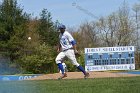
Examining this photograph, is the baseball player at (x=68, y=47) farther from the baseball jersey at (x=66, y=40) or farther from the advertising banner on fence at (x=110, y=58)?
the advertising banner on fence at (x=110, y=58)

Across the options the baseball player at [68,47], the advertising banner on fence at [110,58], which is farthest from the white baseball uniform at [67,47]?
the advertising banner on fence at [110,58]

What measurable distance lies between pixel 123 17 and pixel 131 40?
14.2 ft

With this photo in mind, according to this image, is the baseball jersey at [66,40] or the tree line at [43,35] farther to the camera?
Result: the tree line at [43,35]

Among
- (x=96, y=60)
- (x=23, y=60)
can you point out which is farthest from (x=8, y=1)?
(x=96, y=60)

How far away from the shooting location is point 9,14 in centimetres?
5622

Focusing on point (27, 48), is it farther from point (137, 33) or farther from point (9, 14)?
point (137, 33)

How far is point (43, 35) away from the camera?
6481 cm

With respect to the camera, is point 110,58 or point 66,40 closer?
point 66,40

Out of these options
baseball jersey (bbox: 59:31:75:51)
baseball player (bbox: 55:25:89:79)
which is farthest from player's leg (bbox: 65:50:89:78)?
baseball jersey (bbox: 59:31:75:51)

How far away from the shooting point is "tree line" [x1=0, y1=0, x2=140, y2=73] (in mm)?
50719

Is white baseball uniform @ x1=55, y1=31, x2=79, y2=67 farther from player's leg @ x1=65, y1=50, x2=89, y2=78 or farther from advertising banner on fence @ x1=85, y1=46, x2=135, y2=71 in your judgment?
advertising banner on fence @ x1=85, y1=46, x2=135, y2=71

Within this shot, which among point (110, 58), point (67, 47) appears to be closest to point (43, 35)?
point (110, 58)

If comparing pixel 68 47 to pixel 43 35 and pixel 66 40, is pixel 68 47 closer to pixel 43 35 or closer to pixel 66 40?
pixel 66 40

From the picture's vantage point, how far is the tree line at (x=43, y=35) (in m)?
50.7
